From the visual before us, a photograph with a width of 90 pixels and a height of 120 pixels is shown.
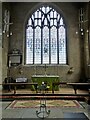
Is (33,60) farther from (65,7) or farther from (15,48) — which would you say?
(65,7)

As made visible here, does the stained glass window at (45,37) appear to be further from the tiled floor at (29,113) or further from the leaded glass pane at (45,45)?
the tiled floor at (29,113)

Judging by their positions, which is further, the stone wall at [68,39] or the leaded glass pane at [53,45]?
the leaded glass pane at [53,45]

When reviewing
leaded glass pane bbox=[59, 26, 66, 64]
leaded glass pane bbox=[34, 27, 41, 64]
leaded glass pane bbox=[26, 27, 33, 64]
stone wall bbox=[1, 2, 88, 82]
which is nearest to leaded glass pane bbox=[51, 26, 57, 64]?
leaded glass pane bbox=[59, 26, 66, 64]

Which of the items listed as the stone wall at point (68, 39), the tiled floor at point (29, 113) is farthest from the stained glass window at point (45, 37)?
the tiled floor at point (29, 113)

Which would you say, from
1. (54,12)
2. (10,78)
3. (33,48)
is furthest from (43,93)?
(54,12)

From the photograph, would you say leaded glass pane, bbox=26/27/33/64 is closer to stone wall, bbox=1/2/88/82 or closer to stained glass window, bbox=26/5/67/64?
stained glass window, bbox=26/5/67/64

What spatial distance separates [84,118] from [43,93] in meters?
4.14

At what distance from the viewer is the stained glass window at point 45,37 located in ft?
40.7

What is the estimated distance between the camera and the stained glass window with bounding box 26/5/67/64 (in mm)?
12406

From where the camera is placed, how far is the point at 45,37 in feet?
41.1

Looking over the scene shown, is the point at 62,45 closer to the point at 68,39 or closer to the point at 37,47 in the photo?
the point at 68,39

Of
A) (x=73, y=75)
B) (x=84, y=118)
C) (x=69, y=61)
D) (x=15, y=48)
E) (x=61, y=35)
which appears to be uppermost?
(x=61, y=35)

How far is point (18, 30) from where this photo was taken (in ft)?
40.3

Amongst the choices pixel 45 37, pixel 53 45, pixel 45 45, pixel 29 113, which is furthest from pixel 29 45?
pixel 29 113
